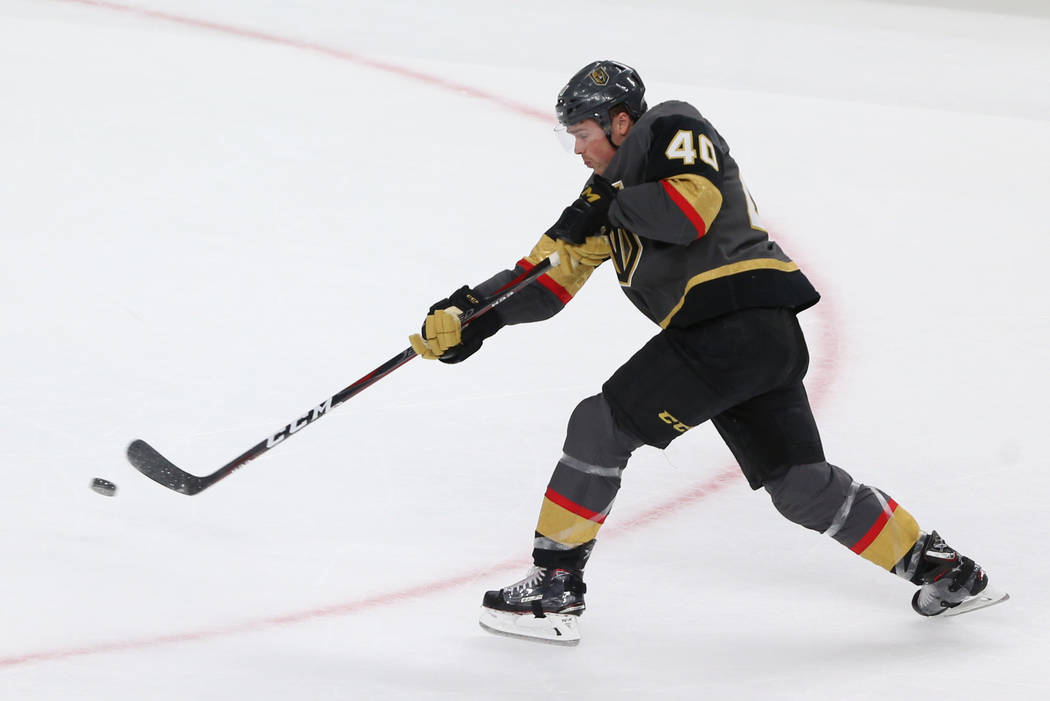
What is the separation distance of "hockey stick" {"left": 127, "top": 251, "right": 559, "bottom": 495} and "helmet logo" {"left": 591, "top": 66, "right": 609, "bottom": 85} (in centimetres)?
35

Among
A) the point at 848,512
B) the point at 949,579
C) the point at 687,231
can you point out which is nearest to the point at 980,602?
the point at 949,579

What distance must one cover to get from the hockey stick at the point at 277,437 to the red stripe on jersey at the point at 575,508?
1.32 feet

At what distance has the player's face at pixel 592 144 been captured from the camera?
2604 millimetres

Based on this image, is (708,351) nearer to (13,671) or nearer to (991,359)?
(13,671)

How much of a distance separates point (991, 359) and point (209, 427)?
84.5 inches

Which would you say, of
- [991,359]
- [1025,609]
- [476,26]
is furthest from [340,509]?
[476,26]

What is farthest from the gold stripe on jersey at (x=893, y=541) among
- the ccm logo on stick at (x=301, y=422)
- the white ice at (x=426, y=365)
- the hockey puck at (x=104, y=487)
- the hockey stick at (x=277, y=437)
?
the hockey puck at (x=104, y=487)

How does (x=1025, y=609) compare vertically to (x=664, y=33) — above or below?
below

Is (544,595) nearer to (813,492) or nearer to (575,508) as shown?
(575,508)

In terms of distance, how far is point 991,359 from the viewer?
3.90 m

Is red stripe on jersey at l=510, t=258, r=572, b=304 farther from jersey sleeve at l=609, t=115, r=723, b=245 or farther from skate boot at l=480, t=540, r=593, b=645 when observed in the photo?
skate boot at l=480, t=540, r=593, b=645

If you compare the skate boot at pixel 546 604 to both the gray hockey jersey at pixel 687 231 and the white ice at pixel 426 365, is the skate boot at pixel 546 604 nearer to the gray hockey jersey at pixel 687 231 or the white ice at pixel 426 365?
the white ice at pixel 426 365

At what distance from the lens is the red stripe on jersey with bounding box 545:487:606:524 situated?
2.56 metres

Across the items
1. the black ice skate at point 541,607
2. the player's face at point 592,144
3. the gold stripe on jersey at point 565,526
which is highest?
the player's face at point 592,144
